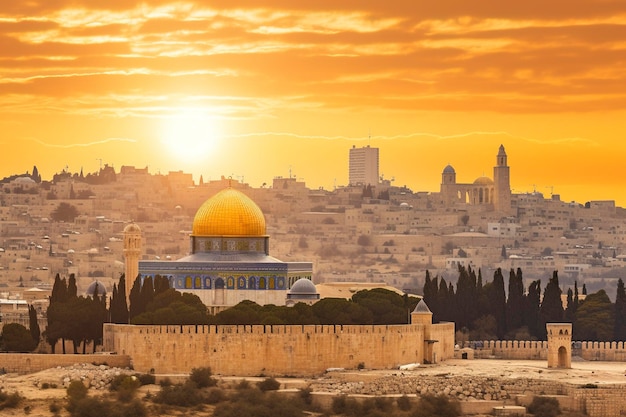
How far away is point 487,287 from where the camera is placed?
68.2 meters

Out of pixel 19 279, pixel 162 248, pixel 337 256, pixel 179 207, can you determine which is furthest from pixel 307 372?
pixel 179 207

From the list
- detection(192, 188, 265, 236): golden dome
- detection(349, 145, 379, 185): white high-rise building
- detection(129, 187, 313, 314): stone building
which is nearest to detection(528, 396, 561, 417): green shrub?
detection(129, 187, 313, 314): stone building

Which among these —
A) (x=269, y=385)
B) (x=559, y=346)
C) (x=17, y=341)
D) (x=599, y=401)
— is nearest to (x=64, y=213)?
(x=17, y=341)

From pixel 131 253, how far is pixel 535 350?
12.3 metres

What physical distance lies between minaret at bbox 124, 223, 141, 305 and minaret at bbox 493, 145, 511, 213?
96.3 meters

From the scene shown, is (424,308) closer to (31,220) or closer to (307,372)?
(307,372)

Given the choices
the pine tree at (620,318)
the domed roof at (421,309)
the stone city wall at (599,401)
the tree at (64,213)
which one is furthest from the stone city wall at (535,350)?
the tree at (64,213)

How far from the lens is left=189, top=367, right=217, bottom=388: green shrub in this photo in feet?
174

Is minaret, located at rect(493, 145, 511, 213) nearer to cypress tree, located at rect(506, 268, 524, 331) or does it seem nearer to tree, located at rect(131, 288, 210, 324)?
cypress tree, located at rect(506, 268, 524, 331)

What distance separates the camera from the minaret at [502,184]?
162m

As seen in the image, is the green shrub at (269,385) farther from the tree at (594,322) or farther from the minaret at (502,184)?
the minaret at (502,184)

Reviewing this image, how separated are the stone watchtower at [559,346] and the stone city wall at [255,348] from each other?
13.4 feet

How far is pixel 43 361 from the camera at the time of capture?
54.5 metres

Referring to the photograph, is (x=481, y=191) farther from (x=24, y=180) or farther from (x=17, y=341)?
(x=17, y=341)
